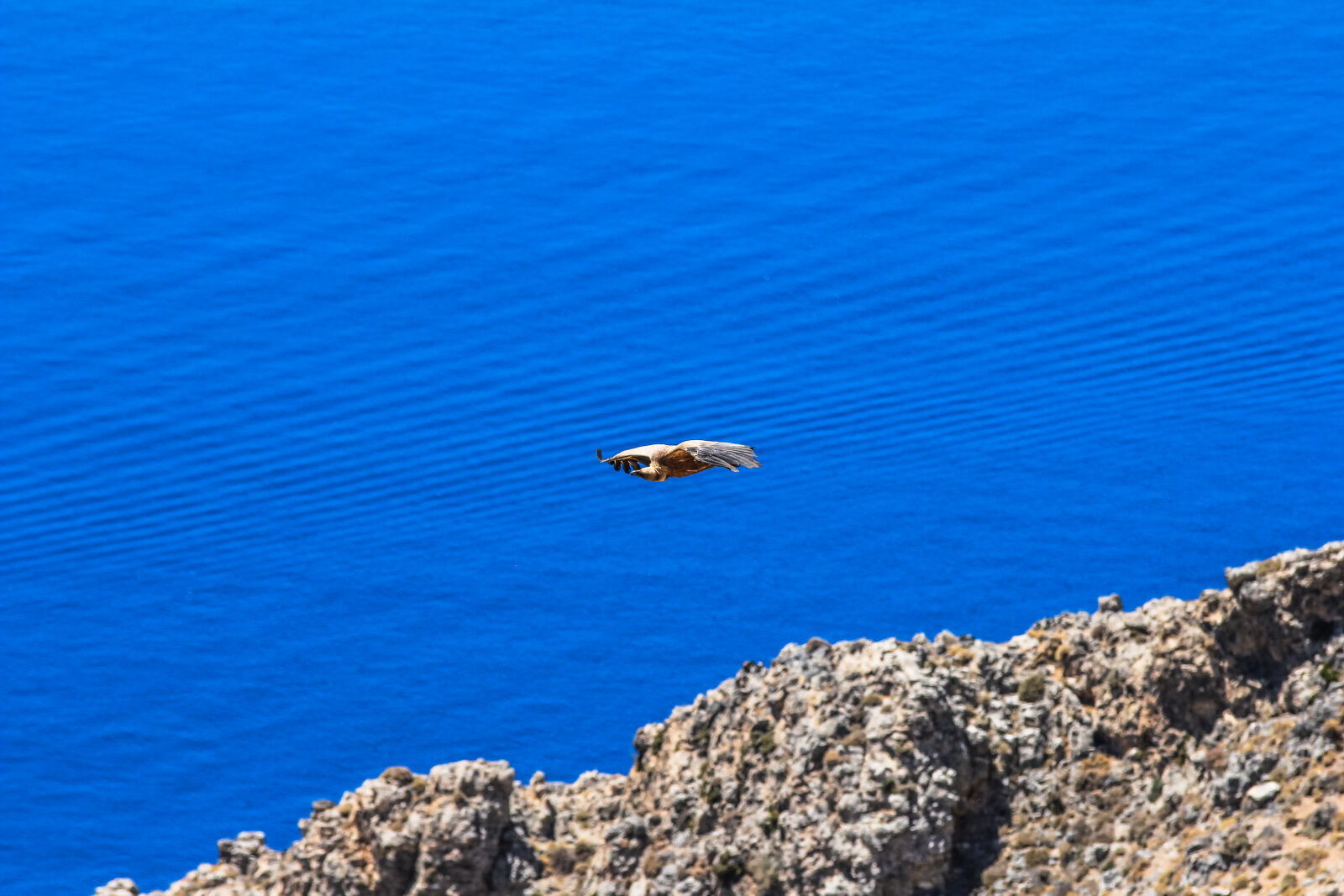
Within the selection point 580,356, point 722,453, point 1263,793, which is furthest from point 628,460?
point 580,356

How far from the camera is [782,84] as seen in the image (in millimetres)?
71875

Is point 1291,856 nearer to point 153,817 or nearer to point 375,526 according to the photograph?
point 153,817

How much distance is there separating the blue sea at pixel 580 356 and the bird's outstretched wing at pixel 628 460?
24.7 m

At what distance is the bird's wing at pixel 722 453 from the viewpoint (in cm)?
1980

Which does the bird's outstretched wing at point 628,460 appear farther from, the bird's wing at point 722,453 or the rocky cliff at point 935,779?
the rocky cliff at point 935,779

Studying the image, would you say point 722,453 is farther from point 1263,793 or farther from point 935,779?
point 1263,793

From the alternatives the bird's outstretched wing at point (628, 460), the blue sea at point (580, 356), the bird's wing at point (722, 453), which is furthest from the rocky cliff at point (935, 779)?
the blue sea at point (580, 356)

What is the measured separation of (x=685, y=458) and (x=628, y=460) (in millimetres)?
715

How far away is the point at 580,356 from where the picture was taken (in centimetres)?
6103

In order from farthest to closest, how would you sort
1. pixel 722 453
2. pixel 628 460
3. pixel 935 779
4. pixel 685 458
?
pixel 935 779
pixel 628 460
pixel 685 458
pixel 722 453

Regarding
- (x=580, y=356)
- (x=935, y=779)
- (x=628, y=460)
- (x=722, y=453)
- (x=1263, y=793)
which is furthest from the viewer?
(x=580, y=356)

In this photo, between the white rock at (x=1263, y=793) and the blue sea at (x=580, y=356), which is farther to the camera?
the blue sea at (x=580, y=356)

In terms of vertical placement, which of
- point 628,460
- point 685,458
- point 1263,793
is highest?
point 628,460

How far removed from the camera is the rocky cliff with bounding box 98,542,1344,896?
26.0 metres
